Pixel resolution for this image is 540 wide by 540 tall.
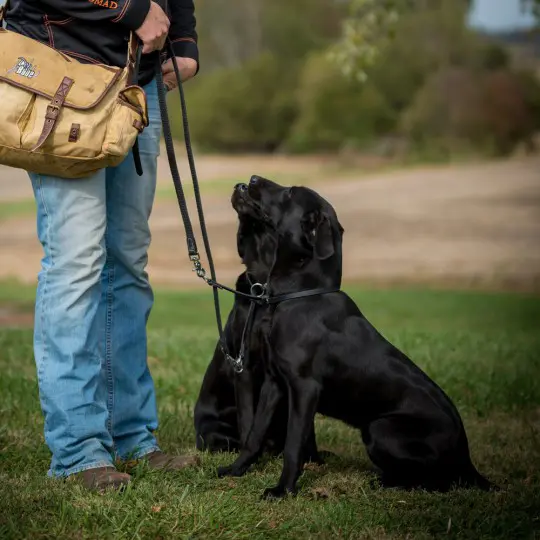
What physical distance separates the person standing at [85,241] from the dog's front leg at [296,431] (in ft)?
1.47

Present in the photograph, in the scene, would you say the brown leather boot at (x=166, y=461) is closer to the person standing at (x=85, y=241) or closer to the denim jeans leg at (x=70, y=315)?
the person standing at (x=85, y=241)

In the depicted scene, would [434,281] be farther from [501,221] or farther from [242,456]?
[242,456]

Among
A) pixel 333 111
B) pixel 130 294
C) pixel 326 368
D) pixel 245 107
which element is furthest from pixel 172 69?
pixel 245 107

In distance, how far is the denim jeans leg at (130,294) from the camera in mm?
3424

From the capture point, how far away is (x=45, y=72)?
296 cm

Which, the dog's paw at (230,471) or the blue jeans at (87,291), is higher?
the blue jeans at (87,291)

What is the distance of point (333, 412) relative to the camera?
3.42 metres

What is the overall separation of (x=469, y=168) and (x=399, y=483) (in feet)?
54.6

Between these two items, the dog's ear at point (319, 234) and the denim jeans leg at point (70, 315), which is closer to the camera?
the denim jeans leg at point (70, 315)

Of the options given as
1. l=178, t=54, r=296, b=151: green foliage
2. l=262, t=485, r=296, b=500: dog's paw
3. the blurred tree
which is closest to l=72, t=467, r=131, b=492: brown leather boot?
l=262, t=485, r=296, b=500: dog's paw

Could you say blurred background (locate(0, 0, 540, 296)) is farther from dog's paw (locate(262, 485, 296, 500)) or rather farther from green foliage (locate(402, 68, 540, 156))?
dog's paw (locate(262, 485, 296, 500))

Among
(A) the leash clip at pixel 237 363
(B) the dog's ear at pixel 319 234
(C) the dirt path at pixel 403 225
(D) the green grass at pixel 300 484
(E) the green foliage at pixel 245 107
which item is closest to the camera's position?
(D) the green grass at pixel 300 484

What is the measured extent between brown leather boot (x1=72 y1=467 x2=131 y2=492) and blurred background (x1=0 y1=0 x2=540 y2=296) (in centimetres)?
1244

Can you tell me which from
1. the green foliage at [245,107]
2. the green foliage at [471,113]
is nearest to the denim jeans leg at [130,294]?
the green foliage at [471,113]
